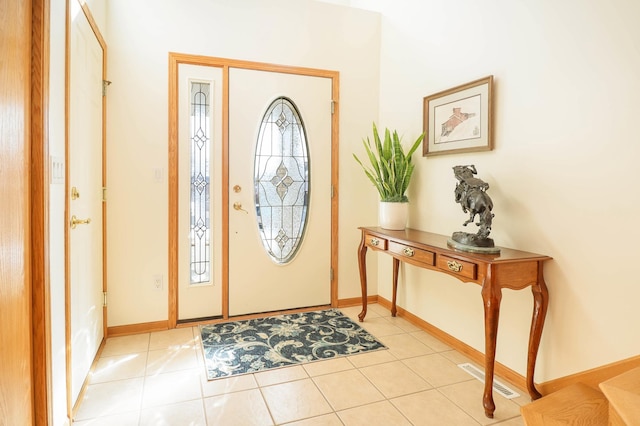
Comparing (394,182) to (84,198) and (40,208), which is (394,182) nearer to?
(84,198)

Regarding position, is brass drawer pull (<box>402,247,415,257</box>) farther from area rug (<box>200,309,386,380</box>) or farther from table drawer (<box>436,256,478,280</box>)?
area rug (<box>200,309,386,380</box>)

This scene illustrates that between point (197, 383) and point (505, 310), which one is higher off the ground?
point (505, 310)

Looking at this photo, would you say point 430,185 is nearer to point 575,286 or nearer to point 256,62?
point 575,286

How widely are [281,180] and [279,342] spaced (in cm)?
131

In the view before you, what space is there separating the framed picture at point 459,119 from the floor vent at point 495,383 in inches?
53.3

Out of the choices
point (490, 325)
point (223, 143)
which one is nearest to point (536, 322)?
point (490, 325)

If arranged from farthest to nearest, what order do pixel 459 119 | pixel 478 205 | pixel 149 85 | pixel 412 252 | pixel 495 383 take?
→ pixel 149 85 < pixel 459 119 < pixel 412 252 < pixel 495 383 < pixel 478 205

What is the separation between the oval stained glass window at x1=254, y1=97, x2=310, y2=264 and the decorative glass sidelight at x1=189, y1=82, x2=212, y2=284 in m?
0.40

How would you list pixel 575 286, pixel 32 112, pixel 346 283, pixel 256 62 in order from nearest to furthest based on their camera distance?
pixel 32 112 < pixel 575 286 < pixel 256 62 < pixel 346 283

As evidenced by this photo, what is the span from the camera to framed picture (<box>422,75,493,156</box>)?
234 centimetres

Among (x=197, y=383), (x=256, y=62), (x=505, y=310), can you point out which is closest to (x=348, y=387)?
(x=197, y=383)

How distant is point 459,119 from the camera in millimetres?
2547

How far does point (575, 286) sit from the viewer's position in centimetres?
185

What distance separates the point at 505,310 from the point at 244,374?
159 centimetres
